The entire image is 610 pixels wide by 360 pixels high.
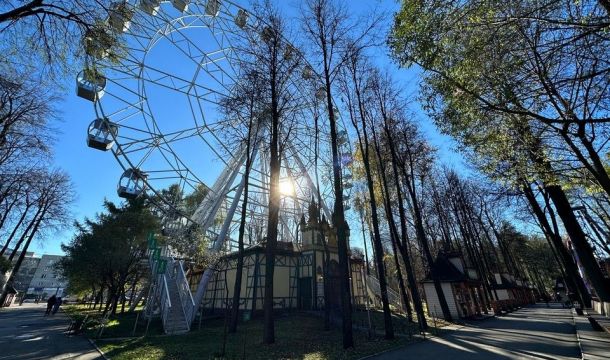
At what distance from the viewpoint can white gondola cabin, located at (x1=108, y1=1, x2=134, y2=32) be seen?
621cm

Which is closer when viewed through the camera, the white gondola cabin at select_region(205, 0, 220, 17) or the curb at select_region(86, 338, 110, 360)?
the curb at select_region(86, 338, 110, 360)

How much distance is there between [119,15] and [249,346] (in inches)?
453

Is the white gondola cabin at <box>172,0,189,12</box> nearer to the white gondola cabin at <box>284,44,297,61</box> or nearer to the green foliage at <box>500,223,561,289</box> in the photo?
the white gondola cabin at <box>284,44,297,61</box>

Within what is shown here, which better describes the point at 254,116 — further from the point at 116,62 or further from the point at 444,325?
the point at 444,325

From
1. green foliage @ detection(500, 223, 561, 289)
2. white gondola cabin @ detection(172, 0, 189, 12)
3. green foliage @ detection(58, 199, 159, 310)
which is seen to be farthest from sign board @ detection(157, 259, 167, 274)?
green foliage @ detection(500, 223, 561, 289)

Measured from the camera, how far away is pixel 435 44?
6.74 meters

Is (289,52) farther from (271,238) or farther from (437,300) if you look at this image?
(437,300)

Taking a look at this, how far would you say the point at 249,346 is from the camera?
37.4 feet

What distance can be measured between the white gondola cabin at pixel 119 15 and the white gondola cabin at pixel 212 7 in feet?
43.5

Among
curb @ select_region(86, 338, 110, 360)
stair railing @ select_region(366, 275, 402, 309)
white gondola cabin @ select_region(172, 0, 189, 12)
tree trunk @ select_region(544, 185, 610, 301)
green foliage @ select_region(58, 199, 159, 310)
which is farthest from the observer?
stair railing @ select_region(366, 275, 402, 309)

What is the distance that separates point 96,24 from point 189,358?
33.2 ft

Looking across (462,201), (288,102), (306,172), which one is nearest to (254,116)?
(288,102)

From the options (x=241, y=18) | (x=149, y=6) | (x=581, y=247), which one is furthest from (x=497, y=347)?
(x=241, y=18)

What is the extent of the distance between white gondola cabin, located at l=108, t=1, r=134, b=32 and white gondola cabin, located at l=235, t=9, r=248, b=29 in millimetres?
13401
